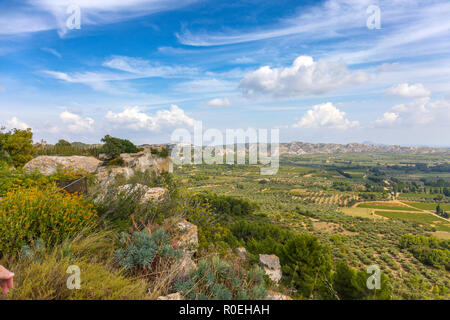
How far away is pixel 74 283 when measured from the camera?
81.5 inches

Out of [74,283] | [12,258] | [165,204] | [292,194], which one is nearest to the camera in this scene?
[74,283]

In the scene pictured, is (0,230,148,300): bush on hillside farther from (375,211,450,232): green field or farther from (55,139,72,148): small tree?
(375,211,450,232): green field

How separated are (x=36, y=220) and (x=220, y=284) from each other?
2931 millimetres

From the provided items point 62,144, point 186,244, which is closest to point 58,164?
point 62,144

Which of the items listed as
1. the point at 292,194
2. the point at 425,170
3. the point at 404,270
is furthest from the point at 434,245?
the point at 425,170

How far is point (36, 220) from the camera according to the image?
3104mm

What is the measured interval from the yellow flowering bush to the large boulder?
23.9 ft

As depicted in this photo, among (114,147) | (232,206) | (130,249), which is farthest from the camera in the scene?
(232,206)

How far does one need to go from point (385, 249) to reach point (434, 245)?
10.0m

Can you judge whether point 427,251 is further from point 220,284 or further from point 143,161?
point 220,284

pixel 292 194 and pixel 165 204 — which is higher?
pixel 165 204

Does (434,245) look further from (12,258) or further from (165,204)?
(12,258)

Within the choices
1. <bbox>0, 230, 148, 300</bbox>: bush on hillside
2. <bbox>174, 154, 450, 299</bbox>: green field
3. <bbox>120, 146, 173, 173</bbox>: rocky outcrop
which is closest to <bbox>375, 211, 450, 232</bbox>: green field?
<bbox>174, 154, 450, 299</bbox>: green field

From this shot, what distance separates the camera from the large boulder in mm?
9969
